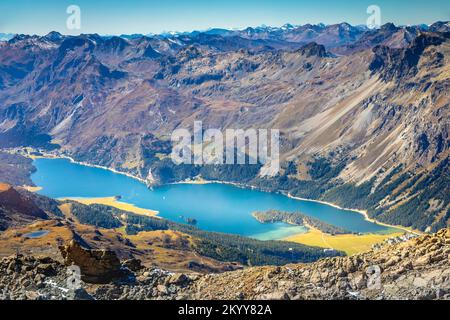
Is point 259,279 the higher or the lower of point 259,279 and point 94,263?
the lower

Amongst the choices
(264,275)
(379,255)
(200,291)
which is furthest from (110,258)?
(379,255)

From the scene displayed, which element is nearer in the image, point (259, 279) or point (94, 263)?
point (259, 279)

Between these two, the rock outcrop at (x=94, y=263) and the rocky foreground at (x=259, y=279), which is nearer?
the rocky foreground at (x=259, y=279)

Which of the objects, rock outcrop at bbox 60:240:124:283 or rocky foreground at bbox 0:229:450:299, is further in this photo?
rock outcrop at bbox 60:240:124:283

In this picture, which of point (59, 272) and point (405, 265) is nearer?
point (405, 265)
